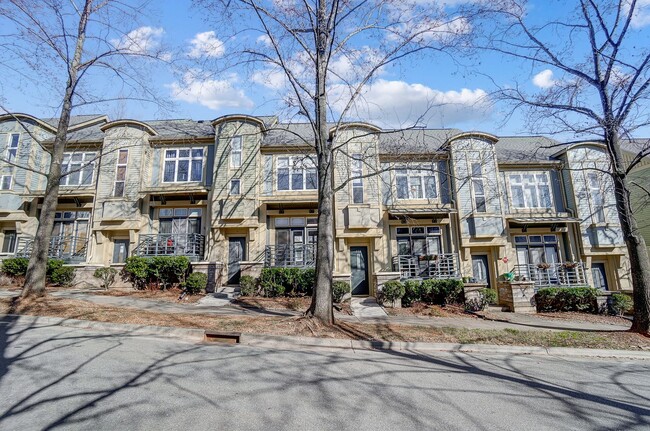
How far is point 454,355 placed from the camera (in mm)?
6695

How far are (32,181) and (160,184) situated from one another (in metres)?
6.85

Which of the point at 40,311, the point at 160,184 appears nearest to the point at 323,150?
the point at 40,311

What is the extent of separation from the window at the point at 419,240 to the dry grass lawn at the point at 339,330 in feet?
27.7

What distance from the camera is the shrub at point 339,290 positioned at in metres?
13.3

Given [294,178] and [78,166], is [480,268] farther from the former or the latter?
[78,166]

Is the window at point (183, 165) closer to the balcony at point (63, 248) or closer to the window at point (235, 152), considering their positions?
the window at point (235, 152)

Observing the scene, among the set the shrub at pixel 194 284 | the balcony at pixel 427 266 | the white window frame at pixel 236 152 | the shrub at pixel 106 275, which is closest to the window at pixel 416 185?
the balcony at pixel 427 266

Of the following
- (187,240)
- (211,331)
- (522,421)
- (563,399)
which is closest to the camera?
(522,421)

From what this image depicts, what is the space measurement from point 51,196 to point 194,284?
18.8ft

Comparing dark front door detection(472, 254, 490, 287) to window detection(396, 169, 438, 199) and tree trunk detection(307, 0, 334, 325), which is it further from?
tree trunk detection(307, 0, 334, 325)

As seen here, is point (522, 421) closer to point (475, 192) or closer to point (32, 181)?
point (475, 192)

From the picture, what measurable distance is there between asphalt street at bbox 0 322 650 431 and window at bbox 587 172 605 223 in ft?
45.4

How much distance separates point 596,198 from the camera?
17.7 m

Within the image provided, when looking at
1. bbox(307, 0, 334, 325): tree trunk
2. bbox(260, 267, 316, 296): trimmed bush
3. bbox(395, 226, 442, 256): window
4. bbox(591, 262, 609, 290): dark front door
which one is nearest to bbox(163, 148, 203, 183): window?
bbox(260, 267, 316, 296): trimmed bush
